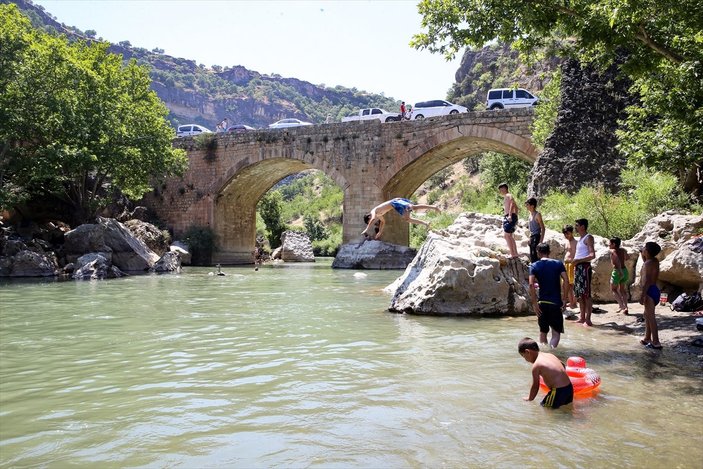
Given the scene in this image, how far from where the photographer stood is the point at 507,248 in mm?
9398

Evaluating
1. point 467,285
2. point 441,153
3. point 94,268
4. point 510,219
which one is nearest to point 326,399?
point 467,285

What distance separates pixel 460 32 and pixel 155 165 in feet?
53.3

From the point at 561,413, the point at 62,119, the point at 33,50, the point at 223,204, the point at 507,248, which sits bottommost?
the point at 561,413

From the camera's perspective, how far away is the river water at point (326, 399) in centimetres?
315

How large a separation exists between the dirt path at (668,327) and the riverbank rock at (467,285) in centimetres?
98

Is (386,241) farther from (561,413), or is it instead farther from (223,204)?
(561,413)

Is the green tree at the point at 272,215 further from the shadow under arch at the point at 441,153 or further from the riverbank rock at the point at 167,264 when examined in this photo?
the riverbank rock at the point at 167,264

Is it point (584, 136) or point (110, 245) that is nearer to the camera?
point (584, 136)

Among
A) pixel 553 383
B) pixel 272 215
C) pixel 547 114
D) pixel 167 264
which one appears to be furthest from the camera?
pixel 272 215

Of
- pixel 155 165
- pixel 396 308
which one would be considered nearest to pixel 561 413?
pixel 396 308

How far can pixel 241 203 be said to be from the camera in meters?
31.1

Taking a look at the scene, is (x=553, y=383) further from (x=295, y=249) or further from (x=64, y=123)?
(x=295, y=249)

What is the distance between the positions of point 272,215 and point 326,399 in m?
34.5

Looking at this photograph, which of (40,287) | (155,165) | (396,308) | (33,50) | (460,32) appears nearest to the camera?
(460,32)
